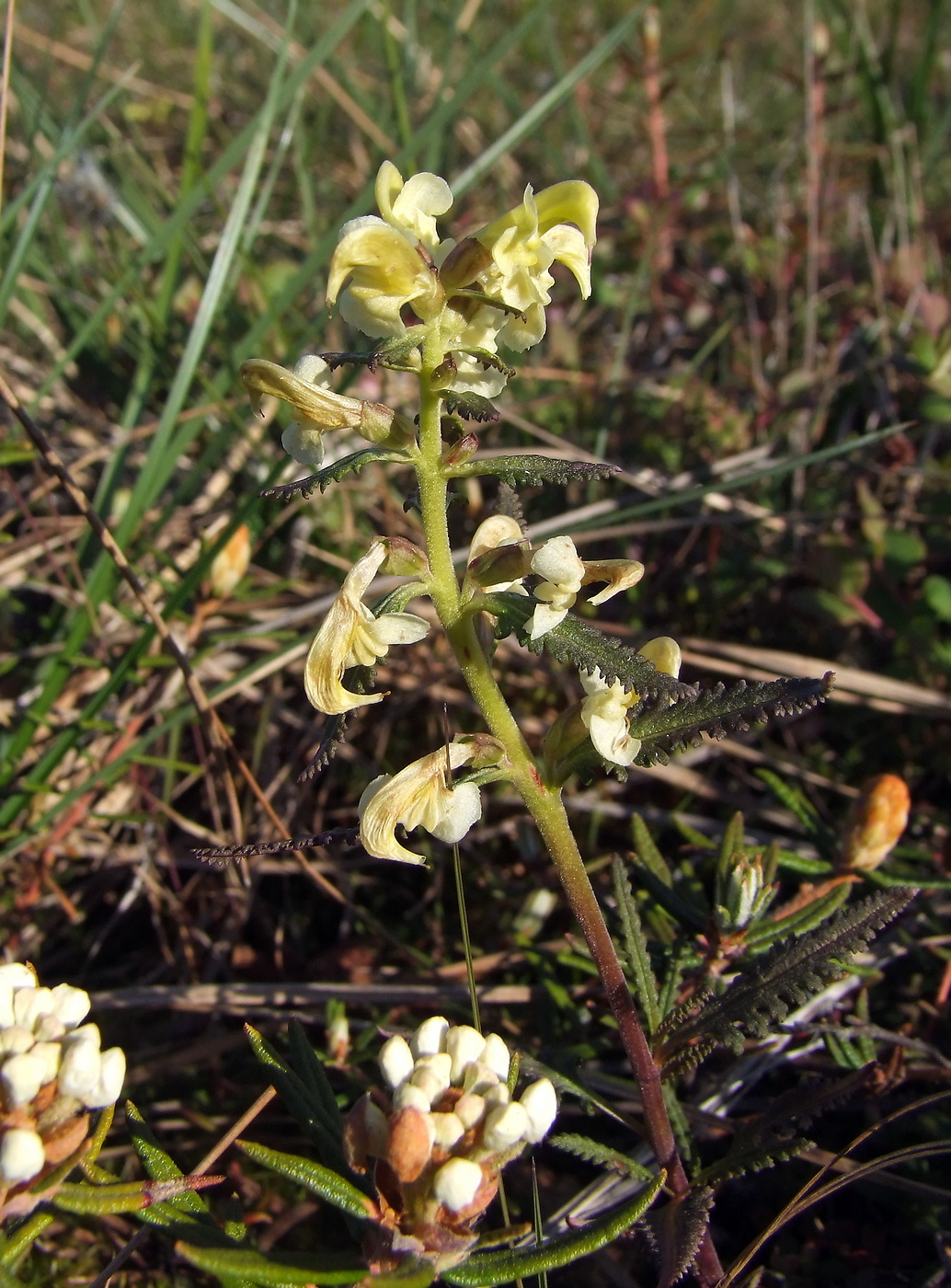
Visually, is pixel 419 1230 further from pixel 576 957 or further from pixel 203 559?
pixel 203 559

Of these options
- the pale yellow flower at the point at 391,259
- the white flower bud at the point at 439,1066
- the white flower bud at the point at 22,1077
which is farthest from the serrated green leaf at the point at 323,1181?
the pale yellow flower at the point at 391,259

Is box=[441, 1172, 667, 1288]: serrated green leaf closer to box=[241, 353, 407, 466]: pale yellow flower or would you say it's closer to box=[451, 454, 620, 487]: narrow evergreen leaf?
box=[451, 454, 620, 487]: narrow evergreen leaf

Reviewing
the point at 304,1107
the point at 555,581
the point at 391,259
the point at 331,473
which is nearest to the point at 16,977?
the point at 304,1107

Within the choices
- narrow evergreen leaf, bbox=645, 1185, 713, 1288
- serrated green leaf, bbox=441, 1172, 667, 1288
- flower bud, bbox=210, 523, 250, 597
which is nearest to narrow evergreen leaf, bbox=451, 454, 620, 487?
serrated green leaf, bbox=441, 1172, 667, 1288

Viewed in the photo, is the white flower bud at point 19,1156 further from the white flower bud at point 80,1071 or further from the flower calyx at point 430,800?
the flower calyx at point 430,800

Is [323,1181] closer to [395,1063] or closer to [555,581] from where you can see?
[395,1063]

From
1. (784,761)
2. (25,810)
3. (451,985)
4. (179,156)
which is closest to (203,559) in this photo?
(25,810)
